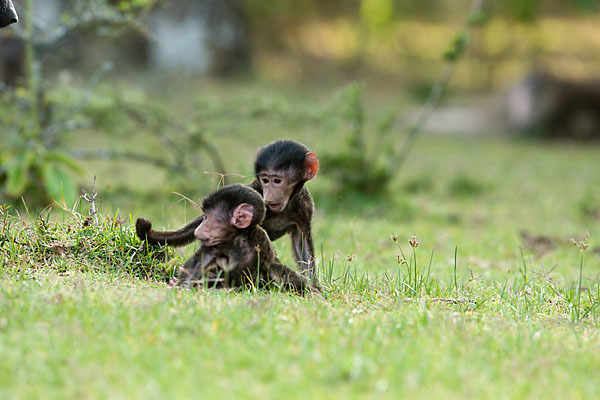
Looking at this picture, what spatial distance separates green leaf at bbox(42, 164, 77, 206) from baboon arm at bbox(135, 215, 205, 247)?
3.31 meters

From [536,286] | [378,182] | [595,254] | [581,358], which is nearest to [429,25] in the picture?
[378,182]

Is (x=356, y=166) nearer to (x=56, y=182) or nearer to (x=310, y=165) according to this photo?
(x=56, y=182)

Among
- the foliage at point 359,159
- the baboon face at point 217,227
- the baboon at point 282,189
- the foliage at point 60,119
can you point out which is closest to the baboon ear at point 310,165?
the baboon at point 282,189

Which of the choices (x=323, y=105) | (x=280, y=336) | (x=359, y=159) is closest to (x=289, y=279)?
(x=280, y=336)

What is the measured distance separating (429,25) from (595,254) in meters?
20.6

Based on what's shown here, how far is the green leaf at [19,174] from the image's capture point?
7.61 meters

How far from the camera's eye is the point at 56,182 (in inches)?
306

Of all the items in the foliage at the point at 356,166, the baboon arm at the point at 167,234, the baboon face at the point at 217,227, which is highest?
the baboon face at the point at 217,227

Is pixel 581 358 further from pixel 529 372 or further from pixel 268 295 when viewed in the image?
pixel 268 295

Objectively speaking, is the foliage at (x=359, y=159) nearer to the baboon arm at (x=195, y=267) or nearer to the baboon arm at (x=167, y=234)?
the baboon arm at (x=167, y=234)

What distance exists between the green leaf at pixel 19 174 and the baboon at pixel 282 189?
382cm

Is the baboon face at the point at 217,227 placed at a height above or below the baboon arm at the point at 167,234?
above

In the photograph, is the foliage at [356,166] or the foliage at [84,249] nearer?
the foliage at [84,249]

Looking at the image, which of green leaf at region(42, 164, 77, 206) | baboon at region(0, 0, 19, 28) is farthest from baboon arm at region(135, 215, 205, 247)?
green leaf at region(42, 164, 77, 206)
